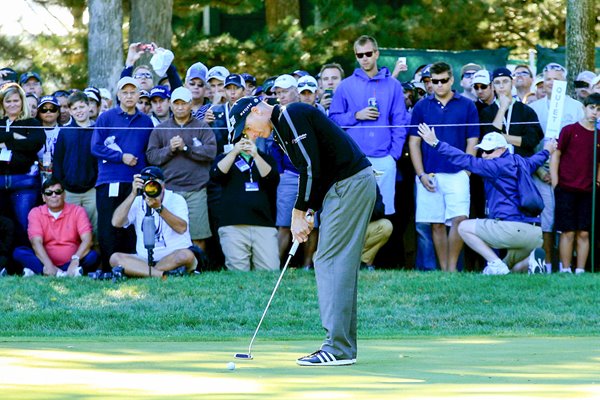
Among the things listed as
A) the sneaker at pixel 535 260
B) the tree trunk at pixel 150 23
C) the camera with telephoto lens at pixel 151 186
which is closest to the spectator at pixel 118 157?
the camera with telephoto lens at pixel 151 186

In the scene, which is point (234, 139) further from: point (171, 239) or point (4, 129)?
point (4, 129)

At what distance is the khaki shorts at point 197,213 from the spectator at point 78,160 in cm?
109

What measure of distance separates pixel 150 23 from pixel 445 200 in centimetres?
722

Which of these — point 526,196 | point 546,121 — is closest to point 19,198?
point 526,196

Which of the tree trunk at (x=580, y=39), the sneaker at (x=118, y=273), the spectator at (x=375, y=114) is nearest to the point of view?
the sneaker at (x=118, y=273)

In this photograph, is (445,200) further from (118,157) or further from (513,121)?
(118,157)

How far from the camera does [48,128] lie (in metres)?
13.9

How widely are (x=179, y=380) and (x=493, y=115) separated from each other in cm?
808

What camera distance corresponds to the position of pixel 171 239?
13125 millimetres

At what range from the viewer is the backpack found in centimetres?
1307

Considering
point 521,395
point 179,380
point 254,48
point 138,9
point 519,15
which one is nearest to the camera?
point 521,395

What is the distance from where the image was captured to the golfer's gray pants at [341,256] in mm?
7762

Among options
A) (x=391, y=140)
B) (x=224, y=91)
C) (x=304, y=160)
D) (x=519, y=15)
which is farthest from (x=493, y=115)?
(x=519, y=15)

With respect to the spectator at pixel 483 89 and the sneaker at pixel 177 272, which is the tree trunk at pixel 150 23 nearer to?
the spectator at pixel 483 89
